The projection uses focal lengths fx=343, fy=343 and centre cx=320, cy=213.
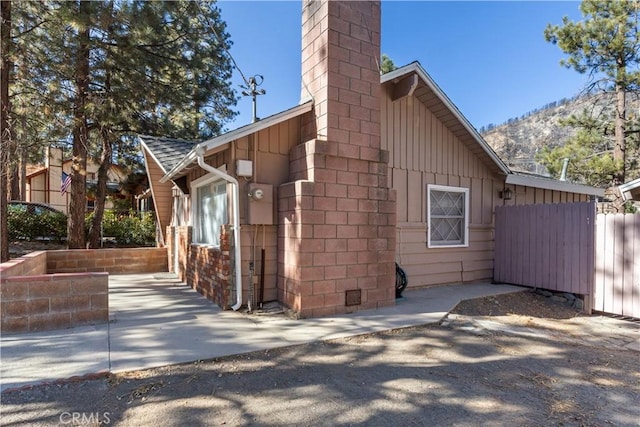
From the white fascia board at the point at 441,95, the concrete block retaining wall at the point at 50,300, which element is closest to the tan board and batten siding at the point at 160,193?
the concrete block retaining wall at the point at 50,300

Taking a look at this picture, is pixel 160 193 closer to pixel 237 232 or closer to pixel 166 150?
pixel 166 150

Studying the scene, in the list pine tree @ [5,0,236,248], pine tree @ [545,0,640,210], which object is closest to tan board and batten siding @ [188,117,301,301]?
pine tree @ [5,0,236,248]

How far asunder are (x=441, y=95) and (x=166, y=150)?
6189 millimetres

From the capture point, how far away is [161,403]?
2.69 meters

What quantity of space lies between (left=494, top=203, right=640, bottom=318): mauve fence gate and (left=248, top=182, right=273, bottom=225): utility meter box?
543 cm

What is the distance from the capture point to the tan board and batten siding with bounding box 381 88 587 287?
684cm

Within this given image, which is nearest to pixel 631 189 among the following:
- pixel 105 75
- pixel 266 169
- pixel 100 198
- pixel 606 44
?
pixel 266 169

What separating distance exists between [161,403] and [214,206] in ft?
14.1

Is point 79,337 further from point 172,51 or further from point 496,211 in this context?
point 172,51

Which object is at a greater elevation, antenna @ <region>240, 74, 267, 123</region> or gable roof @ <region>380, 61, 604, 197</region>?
antenna @ <region>240, 74, 267, 123</region>

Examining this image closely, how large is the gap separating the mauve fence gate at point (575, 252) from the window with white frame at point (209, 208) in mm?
6126

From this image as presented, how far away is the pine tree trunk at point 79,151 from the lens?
9672 mm

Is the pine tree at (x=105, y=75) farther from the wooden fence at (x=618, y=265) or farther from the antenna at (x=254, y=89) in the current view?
the wooden fence at (x=618, y=265)

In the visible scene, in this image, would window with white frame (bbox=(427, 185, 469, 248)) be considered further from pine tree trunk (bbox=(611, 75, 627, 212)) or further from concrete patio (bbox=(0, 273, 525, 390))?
pine tree trunk (bbox=(611, 75, 627, 212))
